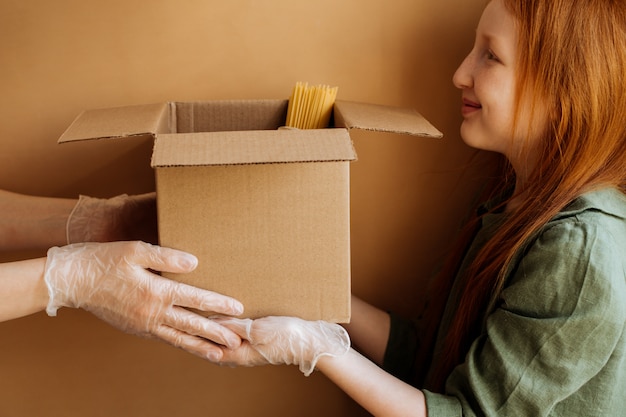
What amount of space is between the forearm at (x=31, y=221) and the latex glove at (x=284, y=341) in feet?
1.36

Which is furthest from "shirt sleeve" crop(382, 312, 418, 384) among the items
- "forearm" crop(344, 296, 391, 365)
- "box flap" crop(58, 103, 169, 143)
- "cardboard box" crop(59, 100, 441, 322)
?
"box flap" crop(58, 103, 169, 143)

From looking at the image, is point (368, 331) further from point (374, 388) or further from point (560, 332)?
point (560, 332)

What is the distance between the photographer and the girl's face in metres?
0.93

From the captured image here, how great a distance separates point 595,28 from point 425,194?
1.50 feet

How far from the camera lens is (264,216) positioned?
800 mm

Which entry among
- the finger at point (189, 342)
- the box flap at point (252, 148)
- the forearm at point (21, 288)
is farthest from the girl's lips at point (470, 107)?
the forearm at point (21, 288)

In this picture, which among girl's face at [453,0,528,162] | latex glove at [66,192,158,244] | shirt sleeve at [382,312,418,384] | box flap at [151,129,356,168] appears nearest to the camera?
box flap at [151,129,356,168]

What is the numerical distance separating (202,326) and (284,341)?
12cm

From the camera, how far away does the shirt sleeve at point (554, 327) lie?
82 cm

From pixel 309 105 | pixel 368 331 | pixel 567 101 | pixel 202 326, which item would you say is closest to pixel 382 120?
pixel 309 105

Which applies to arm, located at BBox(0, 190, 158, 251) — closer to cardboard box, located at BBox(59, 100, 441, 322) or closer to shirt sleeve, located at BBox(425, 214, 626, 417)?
cardboard box, located at BBox(59, 100, 441, 322)

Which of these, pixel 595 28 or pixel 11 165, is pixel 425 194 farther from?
pixel 11 165

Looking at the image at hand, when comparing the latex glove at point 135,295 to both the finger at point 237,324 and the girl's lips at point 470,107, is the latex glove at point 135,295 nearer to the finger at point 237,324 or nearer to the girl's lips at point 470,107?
the finger at point 237,324

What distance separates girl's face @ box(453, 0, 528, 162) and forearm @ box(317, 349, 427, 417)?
403 millimetres
